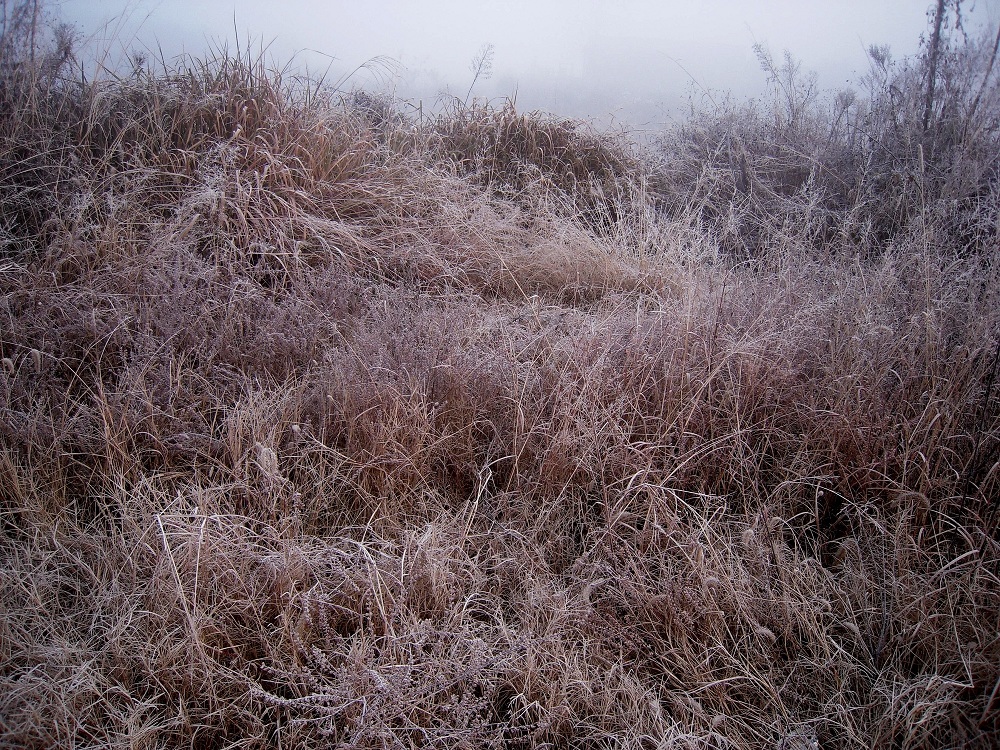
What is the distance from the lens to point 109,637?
135 centimetres

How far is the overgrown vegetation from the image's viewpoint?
1.30m

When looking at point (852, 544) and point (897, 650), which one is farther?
point (852, 544)

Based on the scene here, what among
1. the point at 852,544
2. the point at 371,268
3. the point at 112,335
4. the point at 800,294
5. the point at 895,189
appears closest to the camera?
the point at 852,544

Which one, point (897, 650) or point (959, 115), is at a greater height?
point (959, 115)

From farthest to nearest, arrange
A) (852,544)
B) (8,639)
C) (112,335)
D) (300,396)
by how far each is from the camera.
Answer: (112,335)
(300,396)
(852,544)
(8,639)

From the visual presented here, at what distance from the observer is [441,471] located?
1.97 meters

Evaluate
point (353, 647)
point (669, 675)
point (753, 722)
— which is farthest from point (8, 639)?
point (753, 722)

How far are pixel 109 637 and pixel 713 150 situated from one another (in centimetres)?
483

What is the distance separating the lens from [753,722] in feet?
4.36

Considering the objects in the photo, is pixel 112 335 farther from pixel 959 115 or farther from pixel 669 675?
pixel 959 115

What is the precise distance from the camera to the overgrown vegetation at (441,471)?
4.27ft

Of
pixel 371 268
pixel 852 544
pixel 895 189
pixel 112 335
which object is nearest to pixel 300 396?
pixel 112 335

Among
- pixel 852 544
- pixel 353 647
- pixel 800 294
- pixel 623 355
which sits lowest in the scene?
pixel 353 647

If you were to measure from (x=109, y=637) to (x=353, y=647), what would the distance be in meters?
0.52
